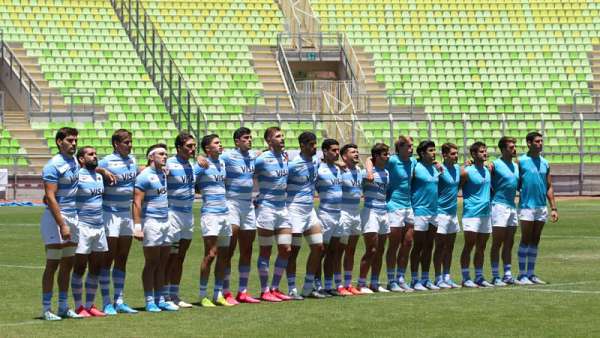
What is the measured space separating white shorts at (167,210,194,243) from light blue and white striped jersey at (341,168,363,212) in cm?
247

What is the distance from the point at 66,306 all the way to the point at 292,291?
3.27 metres

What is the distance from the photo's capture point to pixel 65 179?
15133mm

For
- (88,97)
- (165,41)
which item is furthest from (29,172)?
(165,41)

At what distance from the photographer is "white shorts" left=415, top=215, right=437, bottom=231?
18859 mm

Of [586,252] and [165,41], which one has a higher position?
[165,41]

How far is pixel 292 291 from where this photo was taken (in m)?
17.5

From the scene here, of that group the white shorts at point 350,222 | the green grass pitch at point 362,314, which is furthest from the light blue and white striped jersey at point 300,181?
the green grass pitch at point 362,314

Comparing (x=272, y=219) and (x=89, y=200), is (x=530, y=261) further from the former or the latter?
(x=89, y=200)

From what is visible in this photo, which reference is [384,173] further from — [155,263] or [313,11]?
[313,11]

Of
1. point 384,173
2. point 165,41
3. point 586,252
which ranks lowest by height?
point 586,252

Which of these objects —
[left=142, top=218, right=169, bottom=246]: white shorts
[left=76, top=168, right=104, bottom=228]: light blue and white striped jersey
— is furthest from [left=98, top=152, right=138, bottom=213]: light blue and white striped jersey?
[left=76, top=168, right=104, bottom=228]: light blue and white striped jersey

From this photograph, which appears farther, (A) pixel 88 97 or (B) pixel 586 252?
(A) pixel 88 97

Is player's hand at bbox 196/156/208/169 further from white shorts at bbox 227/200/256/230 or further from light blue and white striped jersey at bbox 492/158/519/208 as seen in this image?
light blue and white striped jersey at bbox 492/158/519/208

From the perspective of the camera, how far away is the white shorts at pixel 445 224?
1905cm
